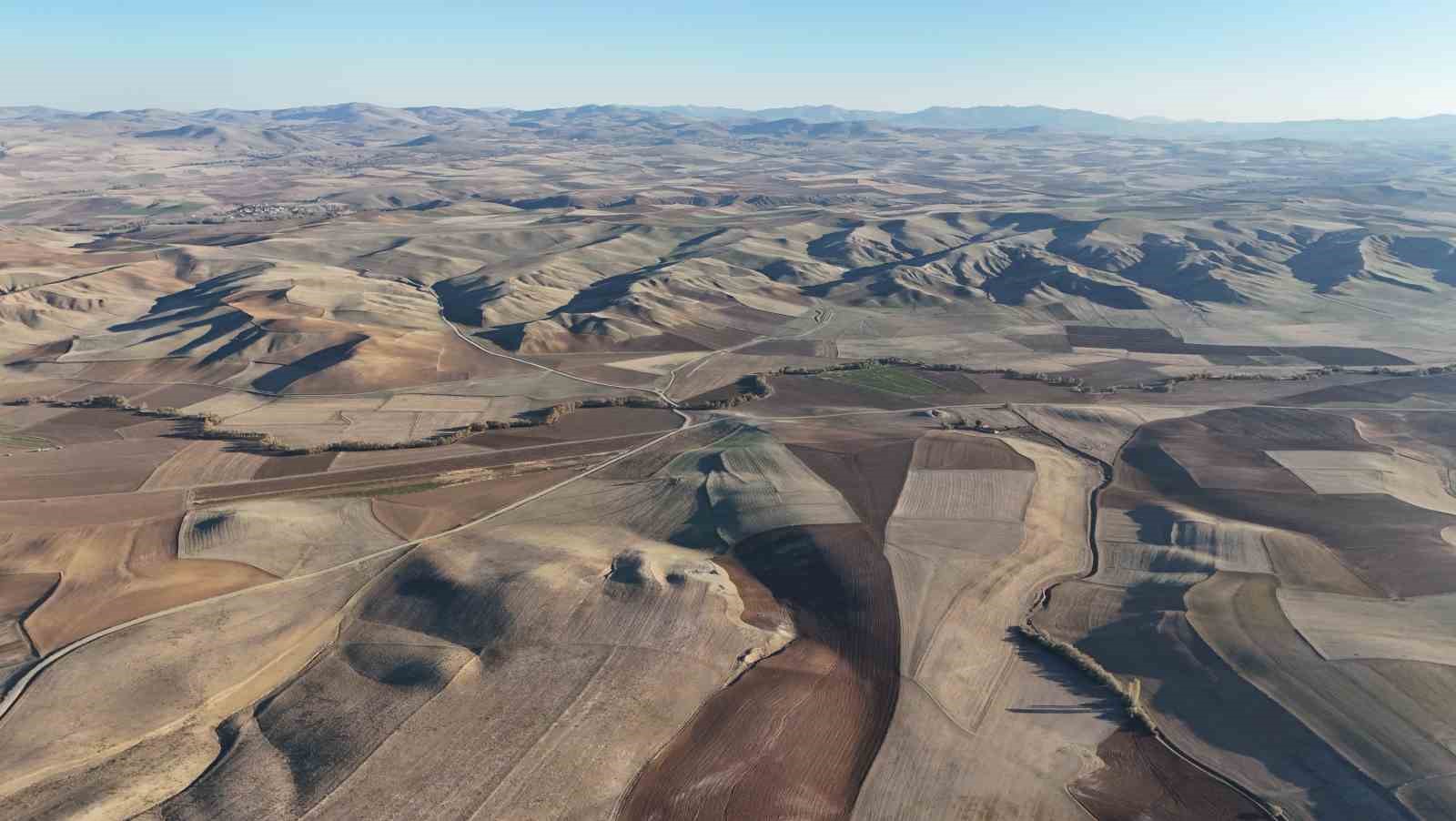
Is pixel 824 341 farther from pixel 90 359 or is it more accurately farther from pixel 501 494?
pixel 90 359

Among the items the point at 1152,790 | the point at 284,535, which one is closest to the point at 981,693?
the point at 1152,790

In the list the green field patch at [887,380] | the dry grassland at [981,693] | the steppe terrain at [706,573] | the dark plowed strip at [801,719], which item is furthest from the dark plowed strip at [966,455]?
the green field patch at [887,380]

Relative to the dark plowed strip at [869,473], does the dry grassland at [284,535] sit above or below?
below

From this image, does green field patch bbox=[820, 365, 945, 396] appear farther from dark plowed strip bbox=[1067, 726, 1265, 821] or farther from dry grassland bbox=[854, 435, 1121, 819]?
dark plowed strip bbox=[1067, 726, 1265, 821]

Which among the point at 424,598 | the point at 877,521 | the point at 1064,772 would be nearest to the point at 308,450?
the point at 424,598

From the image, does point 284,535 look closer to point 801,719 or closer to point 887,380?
point 801,719

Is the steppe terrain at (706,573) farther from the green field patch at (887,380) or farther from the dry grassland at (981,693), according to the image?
the green field patch at (887,380)

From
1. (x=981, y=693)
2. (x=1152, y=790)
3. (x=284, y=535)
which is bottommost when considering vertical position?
(x=1152, y=790)
